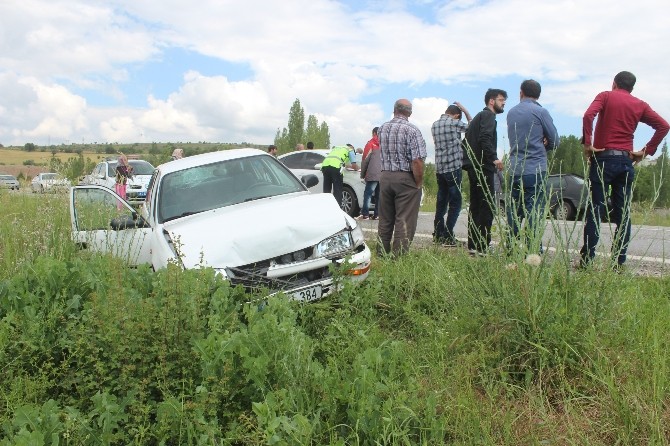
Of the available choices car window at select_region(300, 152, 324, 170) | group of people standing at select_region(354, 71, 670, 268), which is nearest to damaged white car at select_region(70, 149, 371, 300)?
group of people standing at select_region(354, 71, 670, 268)

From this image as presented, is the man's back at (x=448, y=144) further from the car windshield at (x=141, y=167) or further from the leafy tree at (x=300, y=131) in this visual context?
the leafy tree at (x=300, y=131)

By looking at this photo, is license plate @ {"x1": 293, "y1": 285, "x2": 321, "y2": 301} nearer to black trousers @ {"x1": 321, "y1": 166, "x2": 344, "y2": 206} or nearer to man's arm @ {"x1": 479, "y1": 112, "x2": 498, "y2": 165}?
man's arm @ {"x1": 479, "y1": 112, "x2": 498, "y2": 165}

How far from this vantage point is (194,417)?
3045 mm

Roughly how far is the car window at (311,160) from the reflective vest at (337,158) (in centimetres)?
240

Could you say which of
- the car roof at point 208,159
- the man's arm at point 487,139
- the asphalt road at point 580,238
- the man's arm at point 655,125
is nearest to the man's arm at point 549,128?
the man's arm at point 487,139

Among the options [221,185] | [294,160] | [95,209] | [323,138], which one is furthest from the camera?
[323,138]

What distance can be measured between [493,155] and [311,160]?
8635 millimetres

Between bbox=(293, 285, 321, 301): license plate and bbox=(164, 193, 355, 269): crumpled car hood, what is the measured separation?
13.9 inches

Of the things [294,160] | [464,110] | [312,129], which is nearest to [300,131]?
[312,129]

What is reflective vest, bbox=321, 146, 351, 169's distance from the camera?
1286 cm

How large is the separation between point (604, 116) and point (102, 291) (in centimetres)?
490

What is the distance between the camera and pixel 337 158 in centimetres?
1290

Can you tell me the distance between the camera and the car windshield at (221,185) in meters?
6.05

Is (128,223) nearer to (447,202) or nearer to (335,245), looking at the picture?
(335,245)
